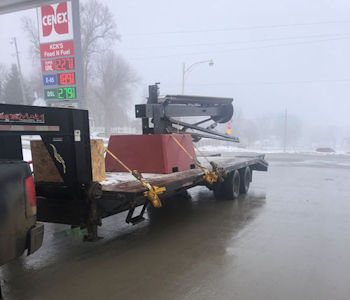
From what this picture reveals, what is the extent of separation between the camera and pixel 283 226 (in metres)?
6.10

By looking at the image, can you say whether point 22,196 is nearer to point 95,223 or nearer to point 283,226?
point 95,223

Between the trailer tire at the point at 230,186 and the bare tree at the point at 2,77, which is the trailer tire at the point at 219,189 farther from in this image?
the bare tree at the point at 2,77

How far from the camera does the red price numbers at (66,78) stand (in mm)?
11166

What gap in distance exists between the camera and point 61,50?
37.0 feet

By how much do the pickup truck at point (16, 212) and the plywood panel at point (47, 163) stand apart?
5.38 ft

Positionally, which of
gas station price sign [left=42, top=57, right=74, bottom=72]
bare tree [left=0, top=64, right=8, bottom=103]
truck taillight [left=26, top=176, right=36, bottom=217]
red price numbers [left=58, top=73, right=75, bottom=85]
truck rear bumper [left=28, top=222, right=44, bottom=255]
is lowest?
truck rear bumper [left=28, top=222, right=44, bottom=255]

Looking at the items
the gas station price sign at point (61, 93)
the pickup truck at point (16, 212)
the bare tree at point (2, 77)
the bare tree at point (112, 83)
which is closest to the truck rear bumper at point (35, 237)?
the pickup truck at point (16, 212)

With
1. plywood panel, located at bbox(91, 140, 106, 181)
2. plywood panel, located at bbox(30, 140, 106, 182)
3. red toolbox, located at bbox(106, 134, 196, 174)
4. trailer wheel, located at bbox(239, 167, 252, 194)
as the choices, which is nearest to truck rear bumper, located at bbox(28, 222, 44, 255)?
plywood panel, located at bbox(30, 140, 106, 182)

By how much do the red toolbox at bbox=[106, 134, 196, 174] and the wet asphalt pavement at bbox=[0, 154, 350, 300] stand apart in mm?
1182

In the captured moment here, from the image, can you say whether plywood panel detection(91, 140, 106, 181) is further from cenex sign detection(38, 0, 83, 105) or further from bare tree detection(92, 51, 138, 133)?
bare tree detection(92, 51, 138, 133)

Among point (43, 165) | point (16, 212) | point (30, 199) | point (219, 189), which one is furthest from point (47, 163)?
point (219, 189)

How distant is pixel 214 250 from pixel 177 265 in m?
0.81

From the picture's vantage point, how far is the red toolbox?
5855 millimetres

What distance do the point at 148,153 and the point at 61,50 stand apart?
7476 millimetres
